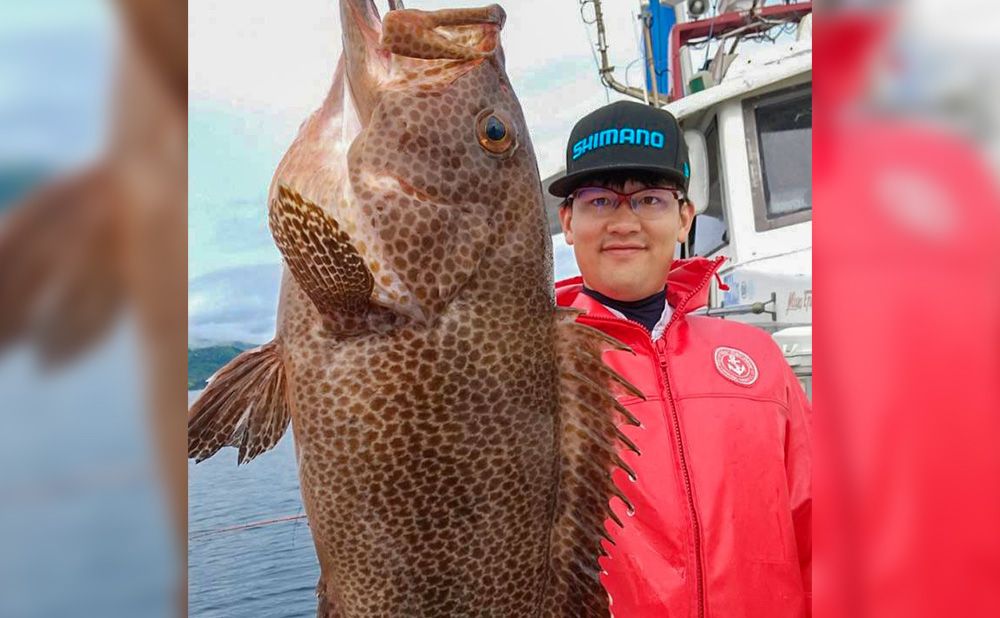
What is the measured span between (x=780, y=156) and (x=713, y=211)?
0.89 metres

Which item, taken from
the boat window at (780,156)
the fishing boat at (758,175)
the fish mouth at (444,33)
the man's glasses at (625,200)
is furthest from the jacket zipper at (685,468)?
the boat window at (780,156)

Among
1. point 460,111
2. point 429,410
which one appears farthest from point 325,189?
point 429,410

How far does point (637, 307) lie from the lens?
2672 mm

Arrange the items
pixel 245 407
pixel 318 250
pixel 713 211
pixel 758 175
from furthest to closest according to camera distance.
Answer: pixel 713 211 < pixel 758 175 < pixel 245 407 < pixel 318 250

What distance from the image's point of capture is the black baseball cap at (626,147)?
7.93 ft

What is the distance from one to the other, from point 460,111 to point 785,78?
504cm

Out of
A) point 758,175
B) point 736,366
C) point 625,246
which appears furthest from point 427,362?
point 758,175

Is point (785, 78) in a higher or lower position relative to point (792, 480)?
higher
